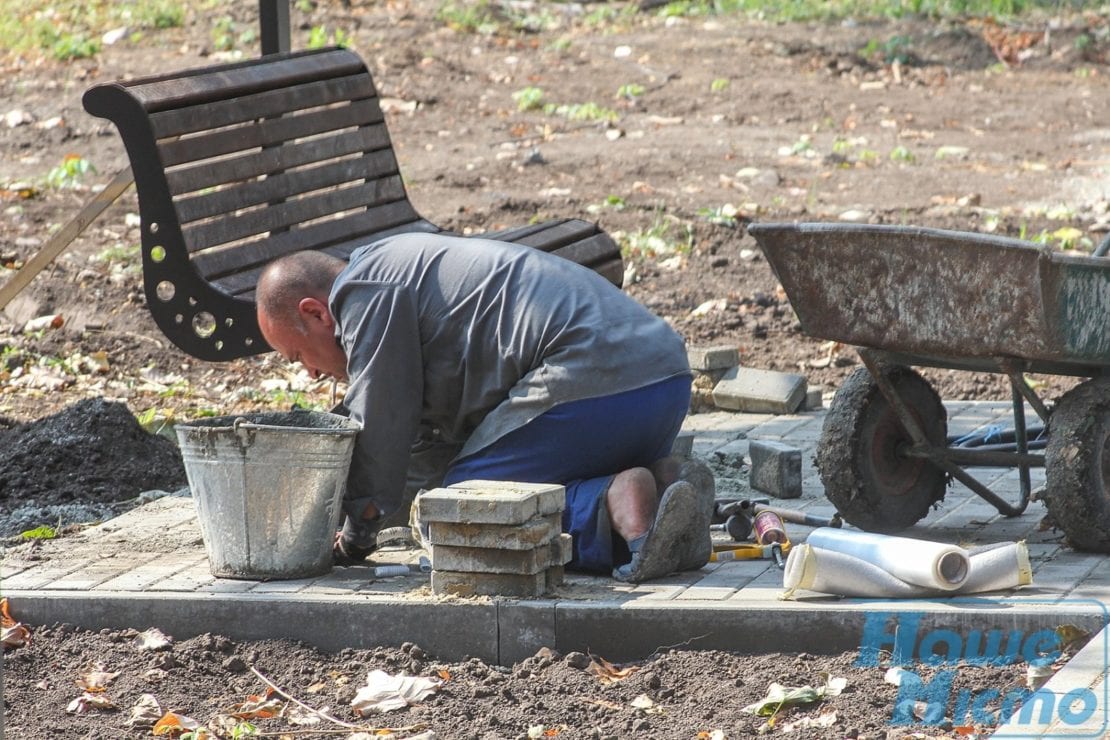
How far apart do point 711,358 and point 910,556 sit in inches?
128

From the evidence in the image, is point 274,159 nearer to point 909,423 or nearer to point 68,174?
point 909,423

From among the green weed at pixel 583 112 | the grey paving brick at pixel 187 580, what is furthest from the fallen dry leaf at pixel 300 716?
the green weed at pixel 583 112

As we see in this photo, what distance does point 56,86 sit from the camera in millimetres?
16016

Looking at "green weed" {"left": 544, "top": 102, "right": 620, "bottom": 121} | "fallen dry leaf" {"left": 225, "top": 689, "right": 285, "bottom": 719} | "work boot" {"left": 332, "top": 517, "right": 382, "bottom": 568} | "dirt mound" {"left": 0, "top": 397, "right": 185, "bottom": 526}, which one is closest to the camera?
"fallen dry leaf" {"left": 225, "top": 689, "right": 285, "bottom": 719}

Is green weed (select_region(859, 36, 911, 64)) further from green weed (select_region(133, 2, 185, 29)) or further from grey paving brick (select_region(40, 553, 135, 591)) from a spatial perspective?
grey paving brick (select_region(40, 553, 135, 591))

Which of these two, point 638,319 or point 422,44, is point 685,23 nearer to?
point 422,44

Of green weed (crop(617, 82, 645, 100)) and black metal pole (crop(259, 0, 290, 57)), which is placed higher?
black metal pole (crop(259, 0, 290, 57))

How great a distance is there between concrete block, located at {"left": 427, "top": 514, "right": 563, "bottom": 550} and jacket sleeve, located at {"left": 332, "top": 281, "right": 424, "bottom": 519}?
1.16ft

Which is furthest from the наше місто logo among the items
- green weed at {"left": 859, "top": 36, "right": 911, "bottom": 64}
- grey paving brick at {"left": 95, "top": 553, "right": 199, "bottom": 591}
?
green weed at {"left": 859, "top": 36, "right": 911, "bottom": 64}

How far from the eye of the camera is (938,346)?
16.6 feet

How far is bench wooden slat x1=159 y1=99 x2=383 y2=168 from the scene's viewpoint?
676 centimetres

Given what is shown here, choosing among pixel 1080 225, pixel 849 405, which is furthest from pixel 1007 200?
pixel 849 405

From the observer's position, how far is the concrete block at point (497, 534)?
4.46 meters

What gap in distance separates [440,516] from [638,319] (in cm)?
100
